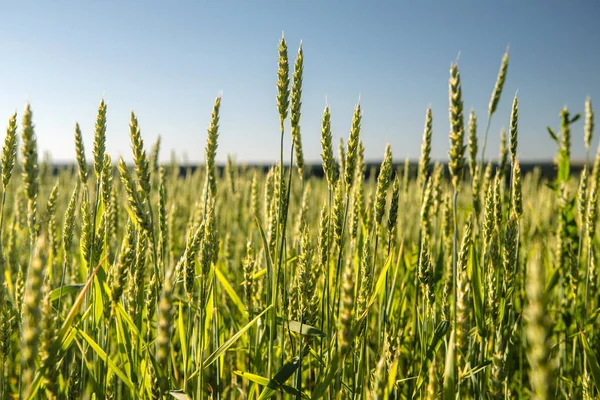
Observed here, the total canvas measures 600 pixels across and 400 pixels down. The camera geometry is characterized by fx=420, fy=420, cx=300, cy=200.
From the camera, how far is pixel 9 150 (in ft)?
3.89

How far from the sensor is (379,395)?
774 millimetres

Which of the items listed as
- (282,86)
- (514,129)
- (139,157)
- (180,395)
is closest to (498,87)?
(514,129)

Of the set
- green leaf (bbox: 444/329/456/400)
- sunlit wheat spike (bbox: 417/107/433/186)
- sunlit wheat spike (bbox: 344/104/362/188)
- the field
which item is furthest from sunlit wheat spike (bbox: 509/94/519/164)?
green leaf (bbox: 444/329/456/400)

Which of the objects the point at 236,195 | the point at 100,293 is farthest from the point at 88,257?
the point at 236,195

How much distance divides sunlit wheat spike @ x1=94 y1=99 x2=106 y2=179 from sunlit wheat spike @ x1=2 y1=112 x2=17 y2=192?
22 cm

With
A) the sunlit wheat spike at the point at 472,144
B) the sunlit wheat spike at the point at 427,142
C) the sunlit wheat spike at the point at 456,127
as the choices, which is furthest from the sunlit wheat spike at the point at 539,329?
the sunlit wheat spike at the point at 472,144

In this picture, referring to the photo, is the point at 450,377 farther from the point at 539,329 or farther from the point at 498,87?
the point at 498,87

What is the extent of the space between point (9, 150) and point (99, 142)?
9.2 inches

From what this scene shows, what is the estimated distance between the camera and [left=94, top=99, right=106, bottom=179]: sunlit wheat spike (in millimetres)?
1232

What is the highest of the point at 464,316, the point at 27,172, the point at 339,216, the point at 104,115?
the point at 104,115

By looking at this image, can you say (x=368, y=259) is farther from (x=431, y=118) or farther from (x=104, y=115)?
(x=104, y=115)

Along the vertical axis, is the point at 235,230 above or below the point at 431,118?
below

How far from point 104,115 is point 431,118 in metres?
1.10

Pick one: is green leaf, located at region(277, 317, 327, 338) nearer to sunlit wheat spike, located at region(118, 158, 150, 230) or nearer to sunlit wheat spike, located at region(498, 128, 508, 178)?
sunlit wheat spike, located at region(118, 158, 150, 230)
